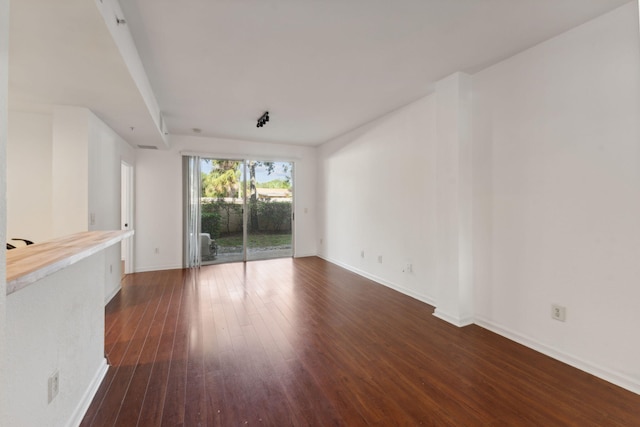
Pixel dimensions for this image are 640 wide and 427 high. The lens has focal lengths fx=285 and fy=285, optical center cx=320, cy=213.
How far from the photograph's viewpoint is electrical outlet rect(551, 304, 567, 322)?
7.53ft

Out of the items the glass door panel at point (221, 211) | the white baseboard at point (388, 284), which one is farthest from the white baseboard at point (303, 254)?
the glass door panel at point (221, 211)

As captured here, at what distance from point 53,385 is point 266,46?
269 cm

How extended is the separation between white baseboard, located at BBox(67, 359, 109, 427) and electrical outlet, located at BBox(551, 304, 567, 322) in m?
3.41

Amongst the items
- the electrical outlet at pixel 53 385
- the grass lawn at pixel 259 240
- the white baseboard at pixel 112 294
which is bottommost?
the white baseboard at pixel 112 294

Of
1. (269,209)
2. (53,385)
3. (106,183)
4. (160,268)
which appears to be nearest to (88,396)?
(53,385)

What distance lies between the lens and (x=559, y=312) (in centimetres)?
232

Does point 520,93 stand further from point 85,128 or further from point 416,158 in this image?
point 85,128

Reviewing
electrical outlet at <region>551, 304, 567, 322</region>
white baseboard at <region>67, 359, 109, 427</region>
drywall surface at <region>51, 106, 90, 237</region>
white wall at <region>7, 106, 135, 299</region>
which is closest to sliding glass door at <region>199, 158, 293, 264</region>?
white wall at <region>7, 106, 135, 299</region>

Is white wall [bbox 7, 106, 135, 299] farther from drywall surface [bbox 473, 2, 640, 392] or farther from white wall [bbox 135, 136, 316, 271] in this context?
drywall surface [bbox 473, 2, 640, 392]

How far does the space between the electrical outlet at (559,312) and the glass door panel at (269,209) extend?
4.90 m

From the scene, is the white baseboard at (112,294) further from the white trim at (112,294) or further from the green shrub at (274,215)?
the green shrub at (274,215)

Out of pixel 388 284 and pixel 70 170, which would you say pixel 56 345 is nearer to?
pixel 70 170

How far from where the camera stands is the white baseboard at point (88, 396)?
1.62m

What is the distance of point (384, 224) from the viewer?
443 cm
